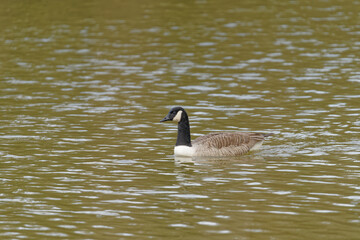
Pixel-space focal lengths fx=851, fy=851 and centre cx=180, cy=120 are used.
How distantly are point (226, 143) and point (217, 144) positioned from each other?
27 centimetres

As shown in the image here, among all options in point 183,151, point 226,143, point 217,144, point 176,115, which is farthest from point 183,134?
point 226,143

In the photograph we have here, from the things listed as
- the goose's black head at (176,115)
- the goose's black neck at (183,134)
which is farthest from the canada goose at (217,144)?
the goose's black head at (176,115)

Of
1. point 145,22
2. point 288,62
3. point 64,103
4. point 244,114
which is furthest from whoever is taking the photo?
point 145,22

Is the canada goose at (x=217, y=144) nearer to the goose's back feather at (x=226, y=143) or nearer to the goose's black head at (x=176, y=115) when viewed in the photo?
the goose's back feather at (x=226, y=143)

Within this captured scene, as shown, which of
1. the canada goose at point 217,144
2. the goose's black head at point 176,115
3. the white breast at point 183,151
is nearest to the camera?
the white breast at point 183,151

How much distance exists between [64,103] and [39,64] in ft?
29.6

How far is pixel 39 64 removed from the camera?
40.7 meters

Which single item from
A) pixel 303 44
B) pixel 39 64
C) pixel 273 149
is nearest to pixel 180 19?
pixel 303 44

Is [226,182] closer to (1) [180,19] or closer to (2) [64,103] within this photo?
(2) [64,103]

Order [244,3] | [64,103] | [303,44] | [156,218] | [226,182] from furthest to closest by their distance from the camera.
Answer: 1. [244,3]
2. [303,44]
3. [64,103]
4. [226,182]
5. [156,218]

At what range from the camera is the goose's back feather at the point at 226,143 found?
24.3 meters

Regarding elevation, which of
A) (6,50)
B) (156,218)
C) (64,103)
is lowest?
(156,218)

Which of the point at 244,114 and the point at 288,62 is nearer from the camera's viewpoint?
the point at 244,114

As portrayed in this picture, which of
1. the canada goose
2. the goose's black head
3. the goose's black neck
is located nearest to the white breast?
the canada goose
